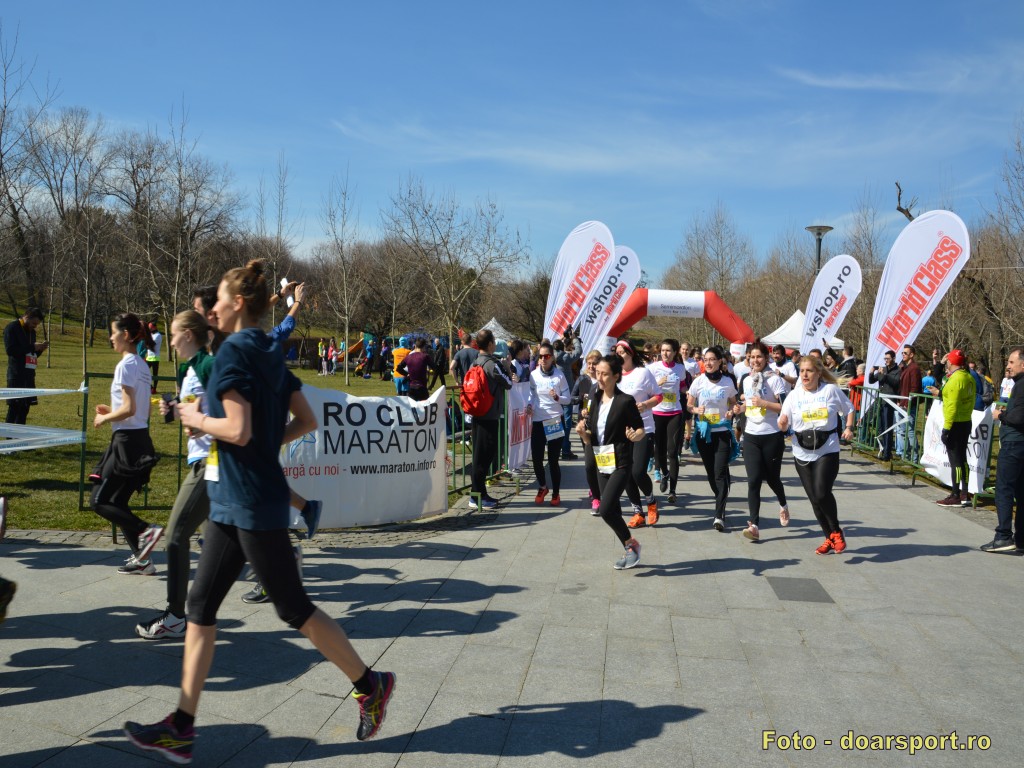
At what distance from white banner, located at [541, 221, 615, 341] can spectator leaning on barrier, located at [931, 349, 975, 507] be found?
7.80 metres

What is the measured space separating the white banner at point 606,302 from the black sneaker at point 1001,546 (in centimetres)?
1000

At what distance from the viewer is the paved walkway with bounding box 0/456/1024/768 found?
11.7 feet

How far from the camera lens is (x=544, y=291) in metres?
54.7

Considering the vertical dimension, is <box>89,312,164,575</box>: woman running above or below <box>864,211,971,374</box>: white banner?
below

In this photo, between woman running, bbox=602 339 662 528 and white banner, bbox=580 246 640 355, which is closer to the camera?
woman running, bbox=602 339 662 528

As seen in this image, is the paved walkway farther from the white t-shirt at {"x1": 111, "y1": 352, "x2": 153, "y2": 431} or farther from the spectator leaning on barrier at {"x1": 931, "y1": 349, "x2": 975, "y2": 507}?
the spectator leaning on barrier at {"x1": 931, "y1": 349, "x2": 975, "y2": 507}

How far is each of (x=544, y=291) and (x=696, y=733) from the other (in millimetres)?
51595

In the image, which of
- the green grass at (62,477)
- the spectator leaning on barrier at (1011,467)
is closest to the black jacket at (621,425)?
the spectator leaning on barrier at (1011,467)

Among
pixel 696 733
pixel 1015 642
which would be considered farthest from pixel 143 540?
pixel 1015 642

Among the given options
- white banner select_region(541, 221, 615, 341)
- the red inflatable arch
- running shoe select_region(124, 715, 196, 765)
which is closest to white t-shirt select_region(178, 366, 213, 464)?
running shoe select_region(124, 715, 196, 765)

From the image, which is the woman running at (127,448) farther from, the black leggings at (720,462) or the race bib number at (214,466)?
the black leggings at (720,462)

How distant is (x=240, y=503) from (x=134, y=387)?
2888 millimetres

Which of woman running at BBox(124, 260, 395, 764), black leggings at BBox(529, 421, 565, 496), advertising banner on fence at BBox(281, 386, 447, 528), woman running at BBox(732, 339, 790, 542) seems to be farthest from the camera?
black leggings at BBox(529, 421, 565, 496)

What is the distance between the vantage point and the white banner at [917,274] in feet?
43.1
